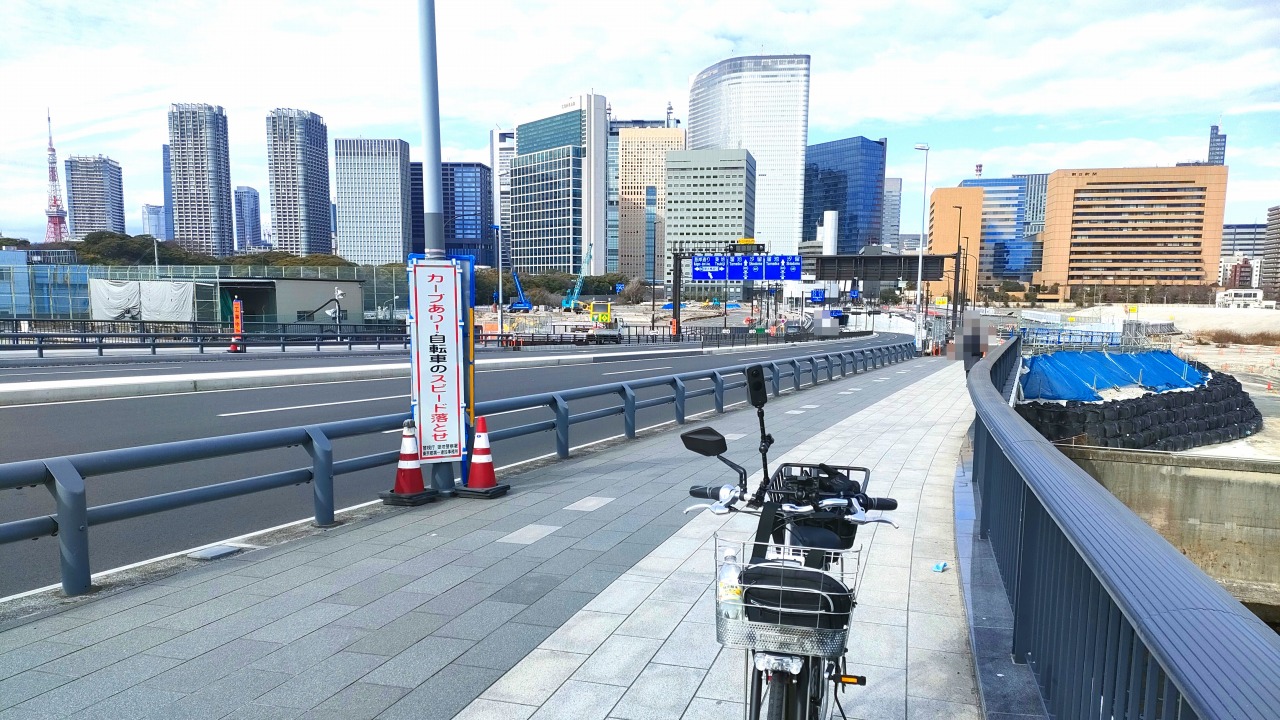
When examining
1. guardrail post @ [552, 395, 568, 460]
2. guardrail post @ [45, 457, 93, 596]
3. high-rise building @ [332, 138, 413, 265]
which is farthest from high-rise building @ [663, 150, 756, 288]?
guardrail post @ [45, 457, 93, 596]

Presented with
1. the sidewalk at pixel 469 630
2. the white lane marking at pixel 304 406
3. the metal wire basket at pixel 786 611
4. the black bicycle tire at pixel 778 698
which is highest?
the metal wire basket at pixel 786 611

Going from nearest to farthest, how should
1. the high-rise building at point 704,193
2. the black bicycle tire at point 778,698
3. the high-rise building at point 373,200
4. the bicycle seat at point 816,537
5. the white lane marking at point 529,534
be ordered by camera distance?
the black bicycle tire at point 778,698 < the bicycle seat at point 816,537 < the white lane marking at point 529,534 < the high-rise building at point 704,193 < the high-rise building at point 373,200

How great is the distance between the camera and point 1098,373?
40.9 m

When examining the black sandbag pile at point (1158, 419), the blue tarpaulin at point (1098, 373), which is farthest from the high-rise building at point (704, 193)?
the black sandbag pile at point (1158, 419)

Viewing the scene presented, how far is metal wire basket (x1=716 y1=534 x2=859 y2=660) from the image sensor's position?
7.89ft

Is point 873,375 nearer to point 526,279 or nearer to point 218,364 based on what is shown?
point 218,364

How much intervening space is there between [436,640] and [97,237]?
11845 cm

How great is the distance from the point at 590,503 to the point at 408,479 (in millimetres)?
1923

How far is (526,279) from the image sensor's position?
6043 inches

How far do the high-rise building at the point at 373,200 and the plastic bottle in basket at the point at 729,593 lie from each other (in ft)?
622

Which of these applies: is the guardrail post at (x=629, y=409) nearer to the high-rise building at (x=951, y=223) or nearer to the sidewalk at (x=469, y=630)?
the sidewalk at (x=469, y=630)

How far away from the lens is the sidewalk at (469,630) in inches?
153

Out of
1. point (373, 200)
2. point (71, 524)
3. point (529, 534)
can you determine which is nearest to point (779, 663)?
point (529, 534)

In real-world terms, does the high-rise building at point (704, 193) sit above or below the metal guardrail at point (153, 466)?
above
